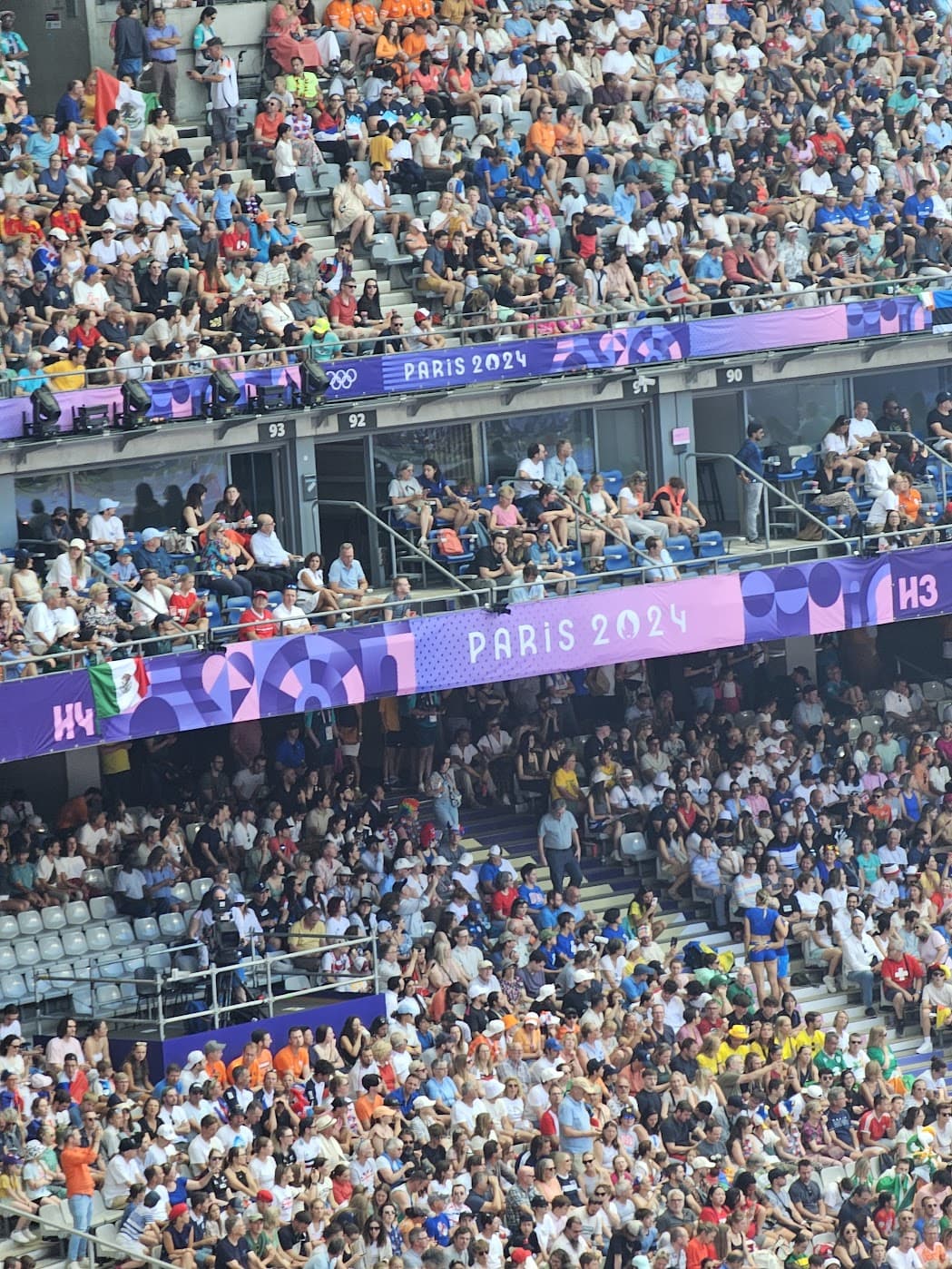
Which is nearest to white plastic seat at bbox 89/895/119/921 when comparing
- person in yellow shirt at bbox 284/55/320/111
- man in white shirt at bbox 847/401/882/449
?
person in yellow shirt at bbox 284/55/320/111

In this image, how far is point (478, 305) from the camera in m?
32.6

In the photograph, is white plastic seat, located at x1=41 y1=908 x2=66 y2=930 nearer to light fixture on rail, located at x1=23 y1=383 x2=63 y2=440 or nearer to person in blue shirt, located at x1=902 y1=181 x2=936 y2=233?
light fixture on rail, located at x1=23 y1=383 x2=63 y2=440

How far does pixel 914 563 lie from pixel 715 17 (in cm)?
890

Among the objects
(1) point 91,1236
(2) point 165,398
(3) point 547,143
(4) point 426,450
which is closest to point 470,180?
(3) point 547,143

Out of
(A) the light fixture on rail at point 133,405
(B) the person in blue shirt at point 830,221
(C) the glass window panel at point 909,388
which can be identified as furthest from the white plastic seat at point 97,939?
(B) the person in blue shirt at point 830,221

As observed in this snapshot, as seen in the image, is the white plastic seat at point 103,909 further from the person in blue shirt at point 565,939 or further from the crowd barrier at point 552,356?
the crowd barrier at point 552,356

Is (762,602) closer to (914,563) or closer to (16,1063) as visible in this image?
(914,563)

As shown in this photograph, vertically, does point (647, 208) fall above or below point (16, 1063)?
above

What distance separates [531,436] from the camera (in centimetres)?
3403

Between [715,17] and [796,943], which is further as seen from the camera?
[715,17]

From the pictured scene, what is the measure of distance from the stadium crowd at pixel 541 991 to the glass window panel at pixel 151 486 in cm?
253

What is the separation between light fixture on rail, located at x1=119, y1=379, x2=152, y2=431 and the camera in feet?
96.3

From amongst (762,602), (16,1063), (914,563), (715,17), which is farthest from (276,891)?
(715,17)

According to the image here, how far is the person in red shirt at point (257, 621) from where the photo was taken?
28.9 m
